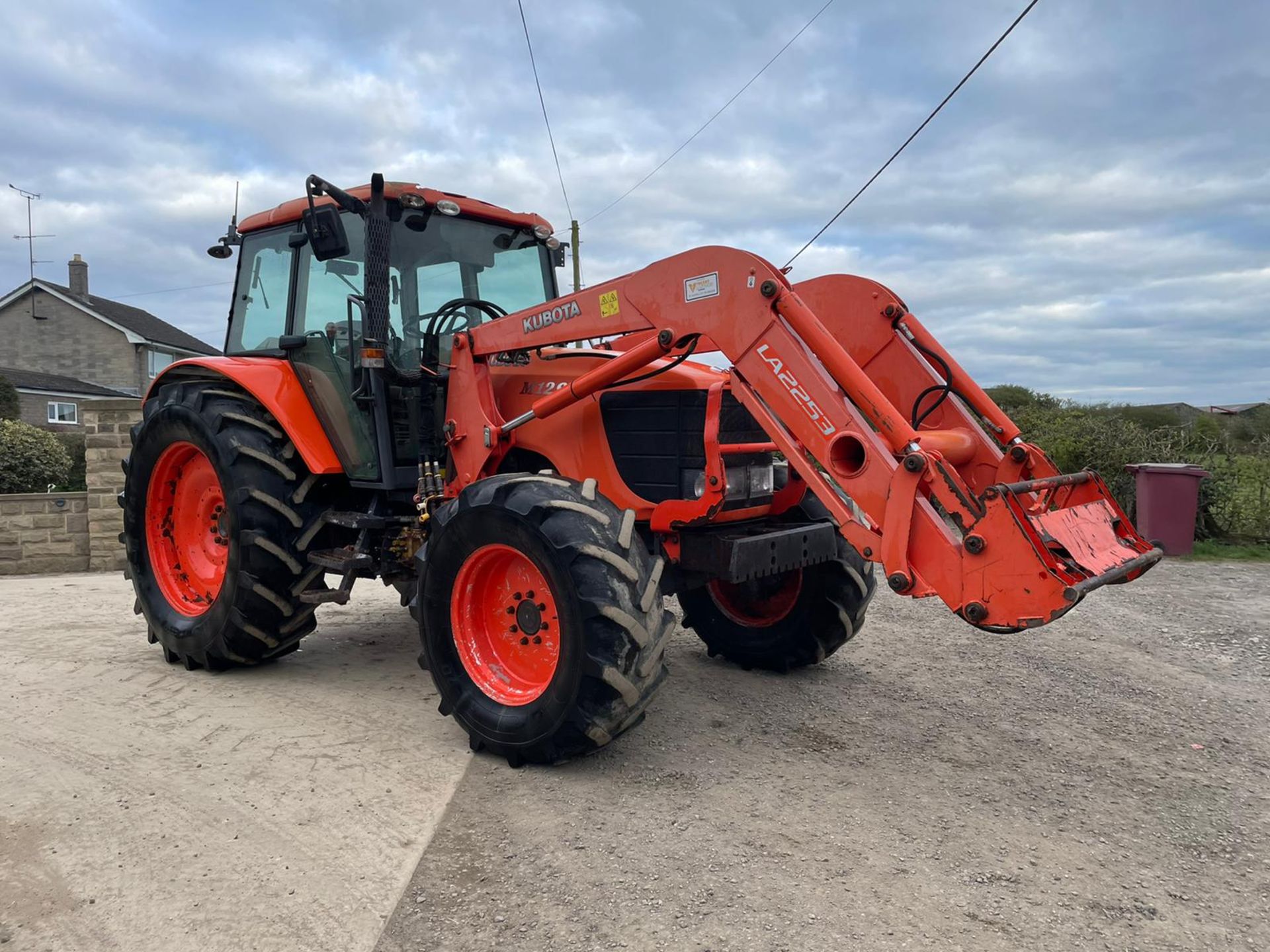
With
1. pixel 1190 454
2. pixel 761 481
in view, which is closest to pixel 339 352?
pixel 761 481

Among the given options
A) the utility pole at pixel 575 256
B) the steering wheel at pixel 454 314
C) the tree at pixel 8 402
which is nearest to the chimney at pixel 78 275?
the tree at pixel 8 402

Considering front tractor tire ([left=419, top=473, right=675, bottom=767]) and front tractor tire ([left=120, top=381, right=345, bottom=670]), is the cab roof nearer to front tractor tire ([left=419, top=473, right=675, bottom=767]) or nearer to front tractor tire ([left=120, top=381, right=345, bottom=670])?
front tractor tire ([left=120, top=381, right=345, bottom=670])

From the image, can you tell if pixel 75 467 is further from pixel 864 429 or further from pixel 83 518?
pixel 864 429

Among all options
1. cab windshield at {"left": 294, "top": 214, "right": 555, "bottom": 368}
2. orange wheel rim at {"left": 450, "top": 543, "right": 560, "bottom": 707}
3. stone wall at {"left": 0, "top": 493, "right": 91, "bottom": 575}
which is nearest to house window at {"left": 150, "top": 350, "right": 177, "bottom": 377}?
stone wall at {"left": 0, "top": 493, "right": 91, "bottom": 575}

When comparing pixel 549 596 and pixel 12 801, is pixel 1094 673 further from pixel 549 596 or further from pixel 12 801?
pixel 12 801

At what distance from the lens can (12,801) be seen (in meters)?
3.41

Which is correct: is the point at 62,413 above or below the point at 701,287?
above

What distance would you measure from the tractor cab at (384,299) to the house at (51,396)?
26000 millimetres

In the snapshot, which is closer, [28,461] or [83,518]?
[83,518]

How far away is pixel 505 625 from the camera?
4.03 m

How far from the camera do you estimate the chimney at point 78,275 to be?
3196 cm

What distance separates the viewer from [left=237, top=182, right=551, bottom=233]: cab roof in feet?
15.6

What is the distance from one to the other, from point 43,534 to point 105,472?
2.90ft

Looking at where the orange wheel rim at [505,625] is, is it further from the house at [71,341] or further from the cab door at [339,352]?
the house at [71,341]
